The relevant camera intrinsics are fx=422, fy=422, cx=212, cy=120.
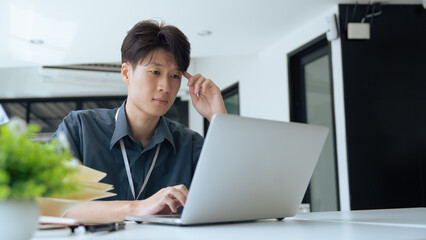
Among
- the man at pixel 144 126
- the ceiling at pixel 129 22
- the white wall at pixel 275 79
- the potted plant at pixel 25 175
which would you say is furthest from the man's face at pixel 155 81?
the white wall at pixel 275 79

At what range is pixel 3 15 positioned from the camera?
12.0 feet

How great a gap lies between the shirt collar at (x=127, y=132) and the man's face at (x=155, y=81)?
6 cm

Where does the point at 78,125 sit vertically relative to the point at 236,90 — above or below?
below

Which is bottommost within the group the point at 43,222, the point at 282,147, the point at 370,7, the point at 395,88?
the point at 43,222

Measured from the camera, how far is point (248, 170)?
0.85 metres

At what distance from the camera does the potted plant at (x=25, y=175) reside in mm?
458

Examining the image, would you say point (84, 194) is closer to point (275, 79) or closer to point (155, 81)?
point (155, 81)

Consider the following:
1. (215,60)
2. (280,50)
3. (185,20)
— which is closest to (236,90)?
(215,60)

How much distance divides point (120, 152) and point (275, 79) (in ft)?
10.5

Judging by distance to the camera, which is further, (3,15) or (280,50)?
(280,50)

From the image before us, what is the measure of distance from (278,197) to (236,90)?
489cm

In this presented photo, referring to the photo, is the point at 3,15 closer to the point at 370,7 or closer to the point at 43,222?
the point at 370,7

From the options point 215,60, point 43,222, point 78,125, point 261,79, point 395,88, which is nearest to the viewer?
point 43,222

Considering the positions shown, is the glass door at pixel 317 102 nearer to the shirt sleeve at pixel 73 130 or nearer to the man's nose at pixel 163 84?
the man's nose at pixel 163 84
